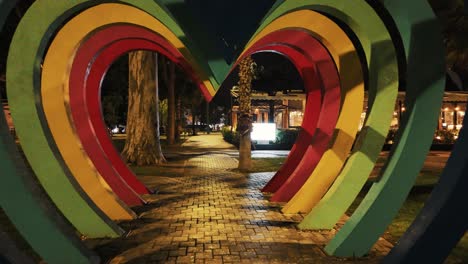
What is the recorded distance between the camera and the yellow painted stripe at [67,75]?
6.73m

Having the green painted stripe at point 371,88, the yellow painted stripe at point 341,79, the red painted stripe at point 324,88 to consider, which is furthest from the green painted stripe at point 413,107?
the red painted stripe at point 324,88

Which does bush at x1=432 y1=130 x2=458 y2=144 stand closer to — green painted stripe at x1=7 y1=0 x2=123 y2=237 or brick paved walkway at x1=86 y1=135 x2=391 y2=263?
brick paved walkway at x1=86 y1=135 x2=391 y2=263

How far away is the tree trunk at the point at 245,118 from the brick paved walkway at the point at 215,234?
168 inches

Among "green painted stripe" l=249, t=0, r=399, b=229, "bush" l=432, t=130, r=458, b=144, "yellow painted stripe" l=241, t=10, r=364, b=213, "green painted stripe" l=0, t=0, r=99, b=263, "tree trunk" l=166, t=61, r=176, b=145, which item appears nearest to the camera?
"green painted stripe" l=0, t=0, r=99, b=263

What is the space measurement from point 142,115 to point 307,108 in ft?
30.9

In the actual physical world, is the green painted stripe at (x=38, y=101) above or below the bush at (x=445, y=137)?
above

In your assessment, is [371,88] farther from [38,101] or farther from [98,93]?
[98,93]

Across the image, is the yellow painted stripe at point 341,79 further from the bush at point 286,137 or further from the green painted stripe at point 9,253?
the bush at point 286,137

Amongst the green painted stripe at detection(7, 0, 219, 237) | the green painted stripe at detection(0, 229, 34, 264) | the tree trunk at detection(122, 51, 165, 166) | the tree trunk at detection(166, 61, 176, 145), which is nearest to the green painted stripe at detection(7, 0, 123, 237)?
the green painted stripe at detection(7, 0, 219, 237)

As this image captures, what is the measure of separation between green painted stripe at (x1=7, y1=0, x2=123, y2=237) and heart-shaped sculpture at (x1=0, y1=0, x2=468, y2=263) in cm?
1

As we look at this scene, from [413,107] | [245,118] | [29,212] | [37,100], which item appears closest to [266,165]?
[245,118]

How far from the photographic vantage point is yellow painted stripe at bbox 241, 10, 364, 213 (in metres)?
6.93

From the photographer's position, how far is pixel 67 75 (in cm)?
685

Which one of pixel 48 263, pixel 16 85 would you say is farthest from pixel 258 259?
pixel 16 85
